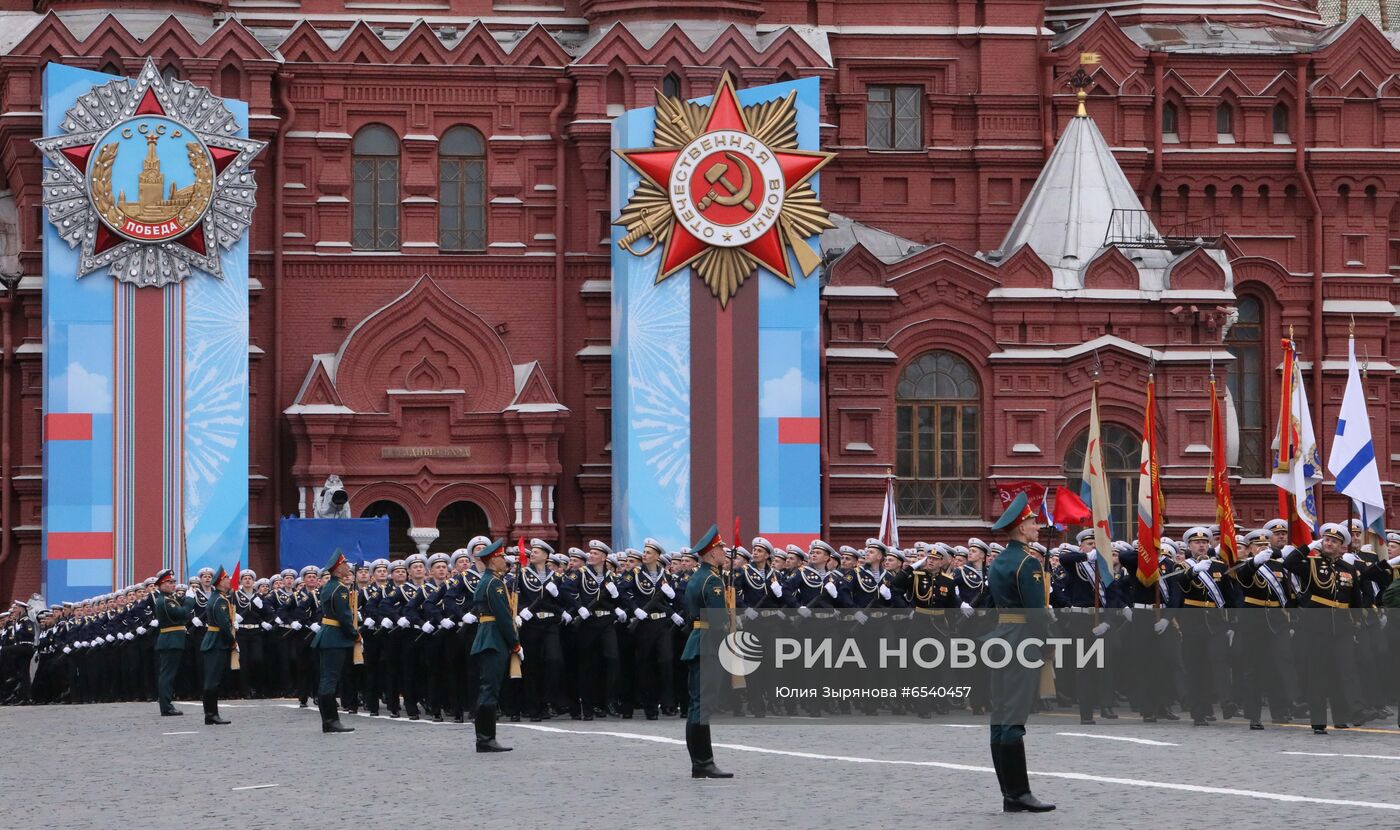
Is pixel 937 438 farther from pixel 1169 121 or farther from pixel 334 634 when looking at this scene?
pixel 334 634

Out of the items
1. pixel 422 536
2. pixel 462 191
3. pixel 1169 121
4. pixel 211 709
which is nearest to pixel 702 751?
pixel 211 709

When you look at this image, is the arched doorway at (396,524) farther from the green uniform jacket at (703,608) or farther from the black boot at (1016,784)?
the black boot at (1016,784)

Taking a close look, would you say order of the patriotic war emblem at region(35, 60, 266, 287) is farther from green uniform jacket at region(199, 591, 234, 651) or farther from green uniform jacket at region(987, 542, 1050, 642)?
green uniform jacket at region(987, 542, 1050, 642)

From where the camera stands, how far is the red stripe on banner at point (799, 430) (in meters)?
35.9

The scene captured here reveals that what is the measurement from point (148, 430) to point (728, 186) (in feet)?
29.6

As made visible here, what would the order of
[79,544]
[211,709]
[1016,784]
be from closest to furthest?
[1016,784] < [211,709] < [79,544]

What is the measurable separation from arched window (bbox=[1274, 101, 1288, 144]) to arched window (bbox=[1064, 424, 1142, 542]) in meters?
6.57

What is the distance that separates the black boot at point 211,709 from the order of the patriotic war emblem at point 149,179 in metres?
12.9

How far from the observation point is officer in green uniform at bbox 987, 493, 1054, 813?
551 inches

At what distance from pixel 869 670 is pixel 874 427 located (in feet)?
51.2

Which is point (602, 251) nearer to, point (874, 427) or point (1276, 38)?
point (874, 427)

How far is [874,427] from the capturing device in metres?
36.9

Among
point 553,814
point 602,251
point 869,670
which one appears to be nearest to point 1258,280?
point 602,251

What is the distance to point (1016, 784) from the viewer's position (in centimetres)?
1396
